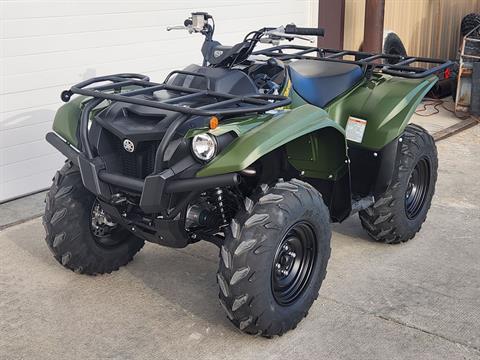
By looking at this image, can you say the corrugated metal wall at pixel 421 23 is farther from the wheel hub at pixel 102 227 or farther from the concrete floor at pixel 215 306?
the wheel hub at pixel 102 227

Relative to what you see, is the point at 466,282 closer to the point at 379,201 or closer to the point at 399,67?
the point at 379,201

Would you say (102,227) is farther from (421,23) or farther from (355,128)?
(421,23)

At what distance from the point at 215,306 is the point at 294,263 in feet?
1.77

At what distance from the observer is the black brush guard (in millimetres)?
3354

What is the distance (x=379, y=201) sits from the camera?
15.5ft

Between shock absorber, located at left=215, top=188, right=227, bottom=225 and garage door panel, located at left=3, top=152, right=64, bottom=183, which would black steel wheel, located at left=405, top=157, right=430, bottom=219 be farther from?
garage door panel, located at left=3, top=152, right=64, bottom=183

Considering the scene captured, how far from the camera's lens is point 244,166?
3311mm

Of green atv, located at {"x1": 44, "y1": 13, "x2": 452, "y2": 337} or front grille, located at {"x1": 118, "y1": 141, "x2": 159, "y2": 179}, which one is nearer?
green atv, located at {"x1": 44, "y1": 13, "x2": 452, "y2": 337}

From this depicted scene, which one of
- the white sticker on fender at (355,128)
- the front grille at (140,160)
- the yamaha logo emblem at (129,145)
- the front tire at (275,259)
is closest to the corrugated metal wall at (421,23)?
the white sticker on fender at (355,128)

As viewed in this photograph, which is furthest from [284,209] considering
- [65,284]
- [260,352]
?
[65,284]

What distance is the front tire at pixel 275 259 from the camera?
344cm

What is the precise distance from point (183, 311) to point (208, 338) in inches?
13.7

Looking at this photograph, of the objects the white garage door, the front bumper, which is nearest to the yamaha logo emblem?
the front bumper

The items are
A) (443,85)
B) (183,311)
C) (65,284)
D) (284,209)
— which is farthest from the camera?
(443,85)
